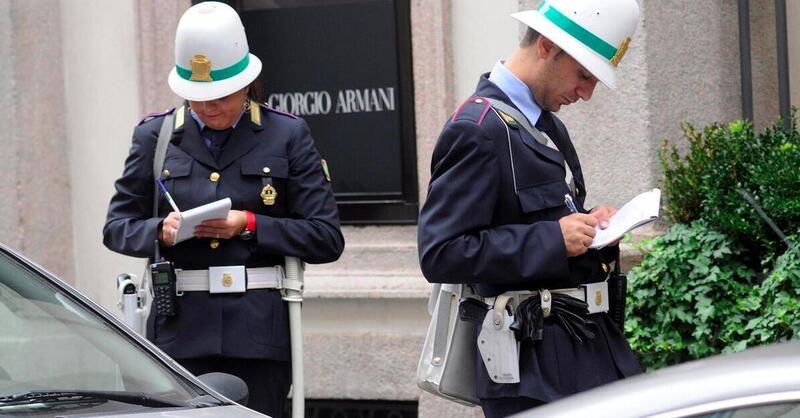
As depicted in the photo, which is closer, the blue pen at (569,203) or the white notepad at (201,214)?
the blue pen at (569,203)

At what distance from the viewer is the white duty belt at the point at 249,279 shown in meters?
5.04

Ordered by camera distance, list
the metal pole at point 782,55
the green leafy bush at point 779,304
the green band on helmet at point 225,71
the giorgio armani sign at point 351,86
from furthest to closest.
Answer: the giorgio armani sign at point 351,86 < the metal pole at point 782,55 < the green leafy bush at point 779,304 < the green band on helmet at point 225,71

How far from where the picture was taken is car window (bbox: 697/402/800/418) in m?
2.59

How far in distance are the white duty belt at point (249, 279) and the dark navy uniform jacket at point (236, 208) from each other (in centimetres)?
2

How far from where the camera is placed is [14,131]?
26.9 feet

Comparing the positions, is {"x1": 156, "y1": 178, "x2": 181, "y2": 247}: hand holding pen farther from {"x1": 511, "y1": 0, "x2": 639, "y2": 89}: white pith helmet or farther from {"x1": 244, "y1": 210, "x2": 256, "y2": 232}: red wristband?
{"x1": 511, "y1": 0, "x2": 639, "y2": 89}: white pith helmet

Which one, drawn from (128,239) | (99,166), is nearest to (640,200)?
(128,239)

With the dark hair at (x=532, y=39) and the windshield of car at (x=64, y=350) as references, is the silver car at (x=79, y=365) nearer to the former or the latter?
the windshield of car at (x=64, y=350)

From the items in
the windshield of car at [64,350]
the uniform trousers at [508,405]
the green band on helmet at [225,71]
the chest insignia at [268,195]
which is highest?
the green band on helmet at [225,71]

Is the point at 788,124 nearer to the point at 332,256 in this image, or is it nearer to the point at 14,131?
the point at 332,256

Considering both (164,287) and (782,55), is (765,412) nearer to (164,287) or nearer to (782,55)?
(164,287)

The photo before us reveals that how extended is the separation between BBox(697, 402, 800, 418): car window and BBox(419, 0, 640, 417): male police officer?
1.42 meters

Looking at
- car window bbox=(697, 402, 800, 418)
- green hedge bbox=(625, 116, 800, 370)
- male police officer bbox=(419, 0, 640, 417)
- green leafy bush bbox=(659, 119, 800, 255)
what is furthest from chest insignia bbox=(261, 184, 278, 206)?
car window bbox=(697, 402, 800, 418)

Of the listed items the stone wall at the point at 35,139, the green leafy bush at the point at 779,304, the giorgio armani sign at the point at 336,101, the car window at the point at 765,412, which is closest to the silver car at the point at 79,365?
the car window at the point at 765,412
